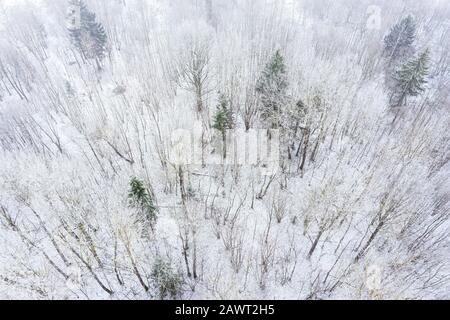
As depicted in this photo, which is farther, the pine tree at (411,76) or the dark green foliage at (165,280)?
the pine tree at (411,76)

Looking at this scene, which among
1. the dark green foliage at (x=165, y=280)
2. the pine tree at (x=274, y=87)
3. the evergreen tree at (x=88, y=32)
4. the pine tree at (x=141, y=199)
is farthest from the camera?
the evergreen tree at (x=88, y=32)

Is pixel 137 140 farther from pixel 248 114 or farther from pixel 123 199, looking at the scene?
pixel 248 114

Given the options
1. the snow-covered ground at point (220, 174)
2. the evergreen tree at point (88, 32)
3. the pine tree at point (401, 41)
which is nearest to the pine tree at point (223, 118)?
the snow-covered ground at point (220, 174)

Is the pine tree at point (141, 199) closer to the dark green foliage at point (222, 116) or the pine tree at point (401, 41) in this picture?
the dark green foliage at point (222, 116)

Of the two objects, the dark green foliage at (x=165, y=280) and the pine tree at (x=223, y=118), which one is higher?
A: the pine tree at (x=223, y=118)

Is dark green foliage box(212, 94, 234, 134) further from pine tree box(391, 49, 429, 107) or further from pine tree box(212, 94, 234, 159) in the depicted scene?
pine tree box(391, 49, 429, 107)

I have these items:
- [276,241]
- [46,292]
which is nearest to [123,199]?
[46,292]

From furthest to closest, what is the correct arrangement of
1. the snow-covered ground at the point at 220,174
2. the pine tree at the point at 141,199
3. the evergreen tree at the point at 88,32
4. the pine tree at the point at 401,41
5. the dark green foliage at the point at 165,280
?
the evergreen tree at the point at 88,32, the pine tree at the point at 401,41, the snow-covered ground at the point at 220,174, the pine tree at the point at 141,199, the dark green foliage at the point at 165,280

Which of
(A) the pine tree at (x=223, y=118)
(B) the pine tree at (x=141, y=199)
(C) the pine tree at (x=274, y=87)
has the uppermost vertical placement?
(C) the pine tree at (x=274, y=87)
